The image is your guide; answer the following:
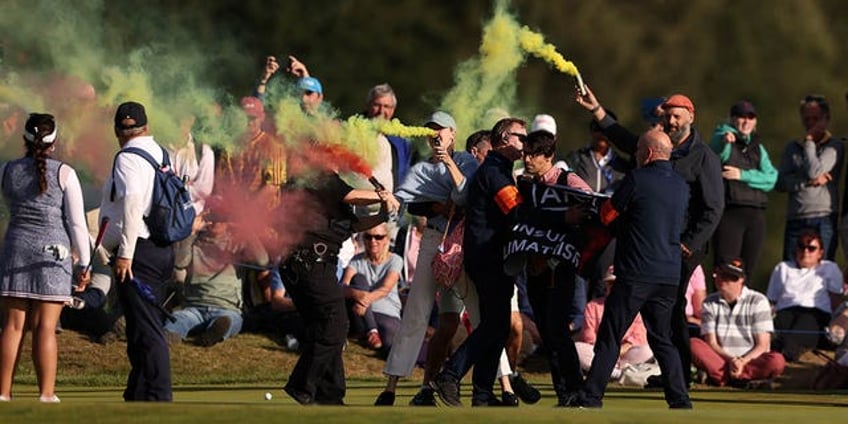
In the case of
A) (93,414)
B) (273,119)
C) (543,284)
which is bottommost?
(93,414)

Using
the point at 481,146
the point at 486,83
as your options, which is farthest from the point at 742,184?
the point at 481,146

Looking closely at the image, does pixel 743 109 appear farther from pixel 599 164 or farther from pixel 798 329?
pixel 798 329

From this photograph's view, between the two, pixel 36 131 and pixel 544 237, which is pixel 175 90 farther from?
pixel 544 237

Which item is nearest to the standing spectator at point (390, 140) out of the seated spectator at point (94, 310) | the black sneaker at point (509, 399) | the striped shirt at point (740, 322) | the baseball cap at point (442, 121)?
the seated spectator at point (94, 310)

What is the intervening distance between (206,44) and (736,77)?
6.15 m

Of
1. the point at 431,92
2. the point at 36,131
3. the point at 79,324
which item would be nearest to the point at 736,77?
the point at 431,92

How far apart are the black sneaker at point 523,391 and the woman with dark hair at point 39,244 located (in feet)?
11.9

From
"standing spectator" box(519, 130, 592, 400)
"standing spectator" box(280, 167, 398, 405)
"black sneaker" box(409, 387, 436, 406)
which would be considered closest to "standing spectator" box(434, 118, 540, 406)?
"black sneaker" box(409, 387, 436, 406)

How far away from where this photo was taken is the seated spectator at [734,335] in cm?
1933

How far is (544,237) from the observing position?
48.3 ft

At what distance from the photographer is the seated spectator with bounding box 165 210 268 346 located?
64.6ft

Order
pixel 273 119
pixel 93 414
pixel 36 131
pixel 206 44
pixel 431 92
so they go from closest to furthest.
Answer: pixel 93 414 < pixel 36 131 < pixel 273 119 < pixel 206 44 < pixel 431 92

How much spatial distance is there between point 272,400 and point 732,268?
5776 millimetres

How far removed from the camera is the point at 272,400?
15828 mm
